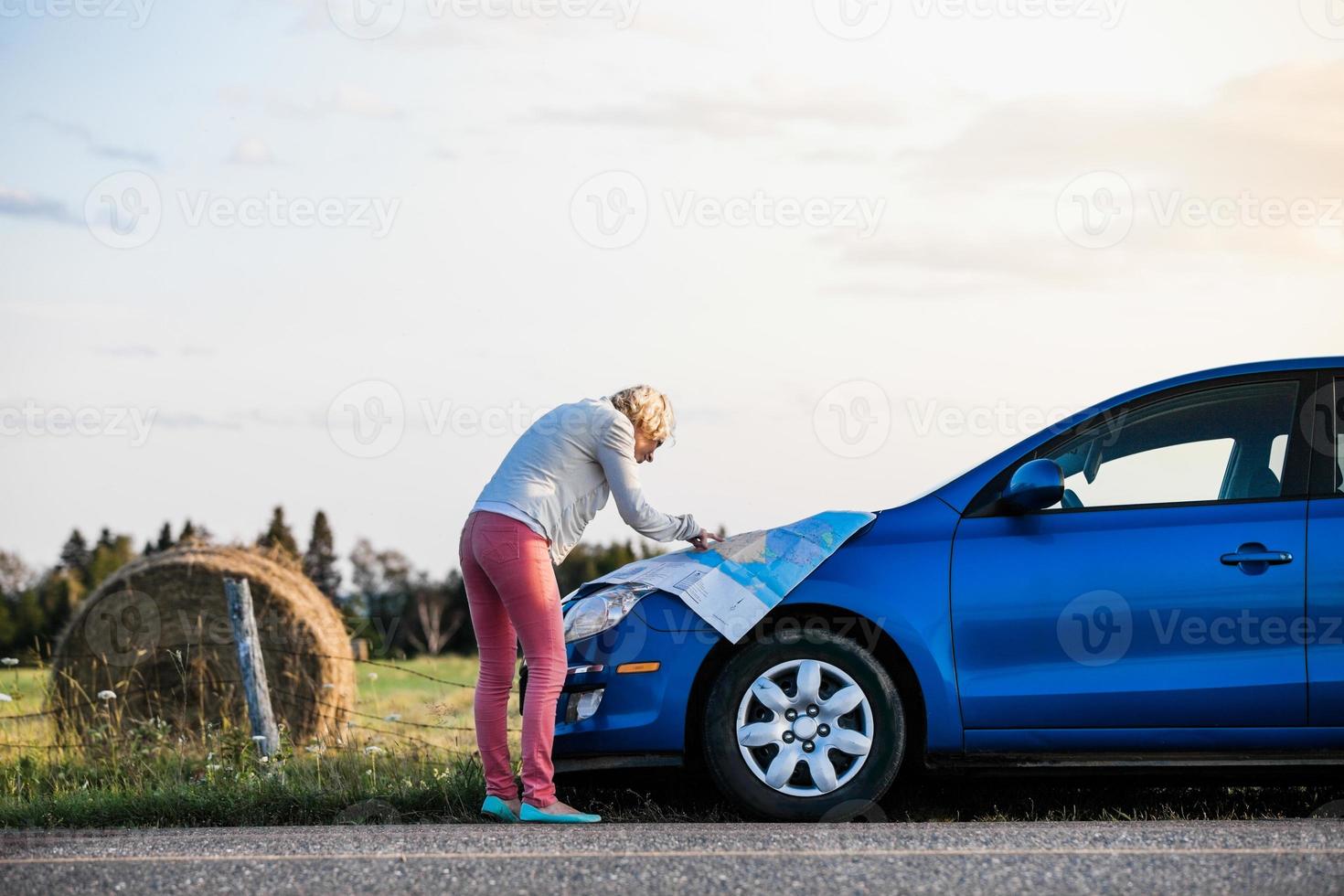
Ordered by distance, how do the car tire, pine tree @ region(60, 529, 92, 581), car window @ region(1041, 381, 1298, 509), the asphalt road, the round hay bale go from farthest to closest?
pine tree @ region(60, 529, 92, 581) < the round hay bale < car window @ region(1041, 381, 1298, 509) < the car tire < the asphalt road

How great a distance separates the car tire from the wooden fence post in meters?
3.71

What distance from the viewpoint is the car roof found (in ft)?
20.0

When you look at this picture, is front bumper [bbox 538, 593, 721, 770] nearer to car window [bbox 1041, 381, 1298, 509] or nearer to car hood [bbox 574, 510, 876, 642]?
car hood [bbox 574, 510, 876, 642]

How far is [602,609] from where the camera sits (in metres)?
6.23

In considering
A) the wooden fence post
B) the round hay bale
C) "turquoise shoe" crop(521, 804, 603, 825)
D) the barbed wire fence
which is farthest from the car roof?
the round hay bale

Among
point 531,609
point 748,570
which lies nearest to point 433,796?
point 531,609

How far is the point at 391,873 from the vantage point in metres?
4.80

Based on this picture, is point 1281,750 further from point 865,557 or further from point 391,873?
point 391,873

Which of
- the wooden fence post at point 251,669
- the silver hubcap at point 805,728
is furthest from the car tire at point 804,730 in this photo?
the wooden fence post at point 251,669

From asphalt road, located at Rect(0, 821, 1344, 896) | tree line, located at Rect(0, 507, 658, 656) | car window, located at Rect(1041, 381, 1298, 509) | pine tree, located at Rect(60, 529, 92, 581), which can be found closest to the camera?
asphalt road, located at Rect(0, 821, 1344, 896)

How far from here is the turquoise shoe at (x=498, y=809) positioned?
20.9 feet

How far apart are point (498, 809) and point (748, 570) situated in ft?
4.67

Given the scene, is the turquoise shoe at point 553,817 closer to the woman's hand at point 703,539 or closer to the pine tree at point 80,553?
the woman's hand at point 703,539

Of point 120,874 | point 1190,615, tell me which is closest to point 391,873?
point 120,874
